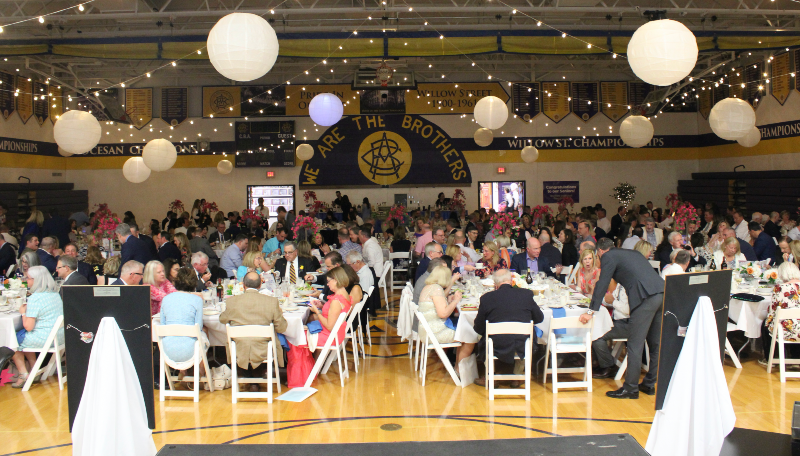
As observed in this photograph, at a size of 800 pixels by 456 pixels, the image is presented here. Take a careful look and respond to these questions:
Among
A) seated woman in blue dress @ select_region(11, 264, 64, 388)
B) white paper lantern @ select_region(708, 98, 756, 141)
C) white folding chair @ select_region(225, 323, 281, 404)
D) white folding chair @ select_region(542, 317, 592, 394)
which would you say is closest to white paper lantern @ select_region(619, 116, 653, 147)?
white paper lantern @ select_region(708, 98, 756, 141)

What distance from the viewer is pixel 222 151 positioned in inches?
717

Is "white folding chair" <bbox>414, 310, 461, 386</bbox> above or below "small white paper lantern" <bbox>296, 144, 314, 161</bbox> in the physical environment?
below

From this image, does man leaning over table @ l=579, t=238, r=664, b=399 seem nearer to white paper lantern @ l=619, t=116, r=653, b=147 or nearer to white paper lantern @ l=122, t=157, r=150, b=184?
white paper lantern @ l=619, t=116, r=653, b=147

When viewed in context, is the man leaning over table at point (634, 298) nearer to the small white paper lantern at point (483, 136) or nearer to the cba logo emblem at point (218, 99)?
the small white paper lantern at point (483, 136)

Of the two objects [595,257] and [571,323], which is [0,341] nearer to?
[571,323]

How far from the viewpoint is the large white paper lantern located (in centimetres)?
569

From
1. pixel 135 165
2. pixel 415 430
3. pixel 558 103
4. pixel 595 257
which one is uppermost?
pixel 558 103

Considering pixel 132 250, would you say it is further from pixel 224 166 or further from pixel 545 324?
pixel 224 166

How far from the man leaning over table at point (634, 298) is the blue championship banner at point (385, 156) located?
12.9 metres

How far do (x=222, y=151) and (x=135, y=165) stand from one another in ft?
20.2

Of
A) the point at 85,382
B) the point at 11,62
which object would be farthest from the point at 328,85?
the point at 85,382

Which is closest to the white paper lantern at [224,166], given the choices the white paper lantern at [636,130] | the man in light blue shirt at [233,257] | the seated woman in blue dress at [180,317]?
the man in light blue shirt at [233,257]

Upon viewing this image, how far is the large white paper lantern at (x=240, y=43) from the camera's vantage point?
5691 mm

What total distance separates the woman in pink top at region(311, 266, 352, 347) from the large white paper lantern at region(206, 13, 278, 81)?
2070 mm
